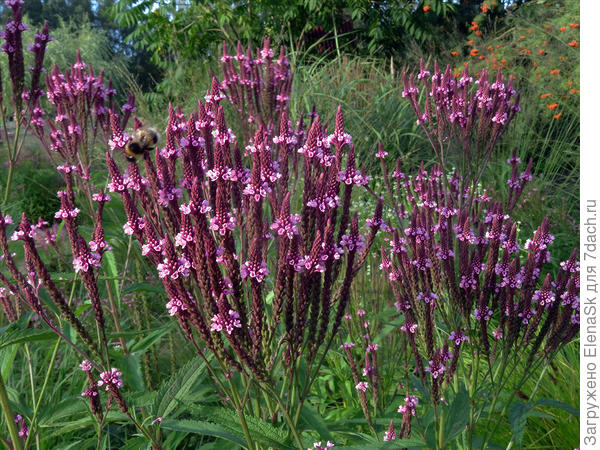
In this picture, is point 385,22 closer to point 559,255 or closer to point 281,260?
point 559,255

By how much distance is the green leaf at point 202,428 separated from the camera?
1584 millimetres

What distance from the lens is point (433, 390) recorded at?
6.91 feet

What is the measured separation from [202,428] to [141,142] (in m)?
1.49

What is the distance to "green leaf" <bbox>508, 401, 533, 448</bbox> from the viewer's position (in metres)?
2.02

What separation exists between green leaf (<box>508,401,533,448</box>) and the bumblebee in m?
2.02

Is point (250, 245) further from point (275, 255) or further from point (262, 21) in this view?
point (262, 21)

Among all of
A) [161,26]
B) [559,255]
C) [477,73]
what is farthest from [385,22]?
[559,255]

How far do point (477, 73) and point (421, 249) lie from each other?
11.6 m

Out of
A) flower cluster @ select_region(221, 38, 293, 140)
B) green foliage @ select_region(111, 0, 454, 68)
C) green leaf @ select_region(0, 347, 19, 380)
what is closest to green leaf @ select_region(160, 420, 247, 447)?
green leaf @ select_region(0, 347, 19, 380)

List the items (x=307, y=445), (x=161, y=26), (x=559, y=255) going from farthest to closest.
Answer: (x=161, y=26)
(x=559, y=255)
(x=307, y=445)

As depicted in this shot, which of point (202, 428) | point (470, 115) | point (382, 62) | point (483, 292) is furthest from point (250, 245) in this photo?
point (382, 62)

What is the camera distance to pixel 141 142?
8.27 feet

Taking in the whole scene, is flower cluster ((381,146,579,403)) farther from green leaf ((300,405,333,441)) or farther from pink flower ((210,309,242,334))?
pink flower ((210,309,242,334))

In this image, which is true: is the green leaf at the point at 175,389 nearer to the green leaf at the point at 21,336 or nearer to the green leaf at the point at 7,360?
the green leaf at the point at 21,336
